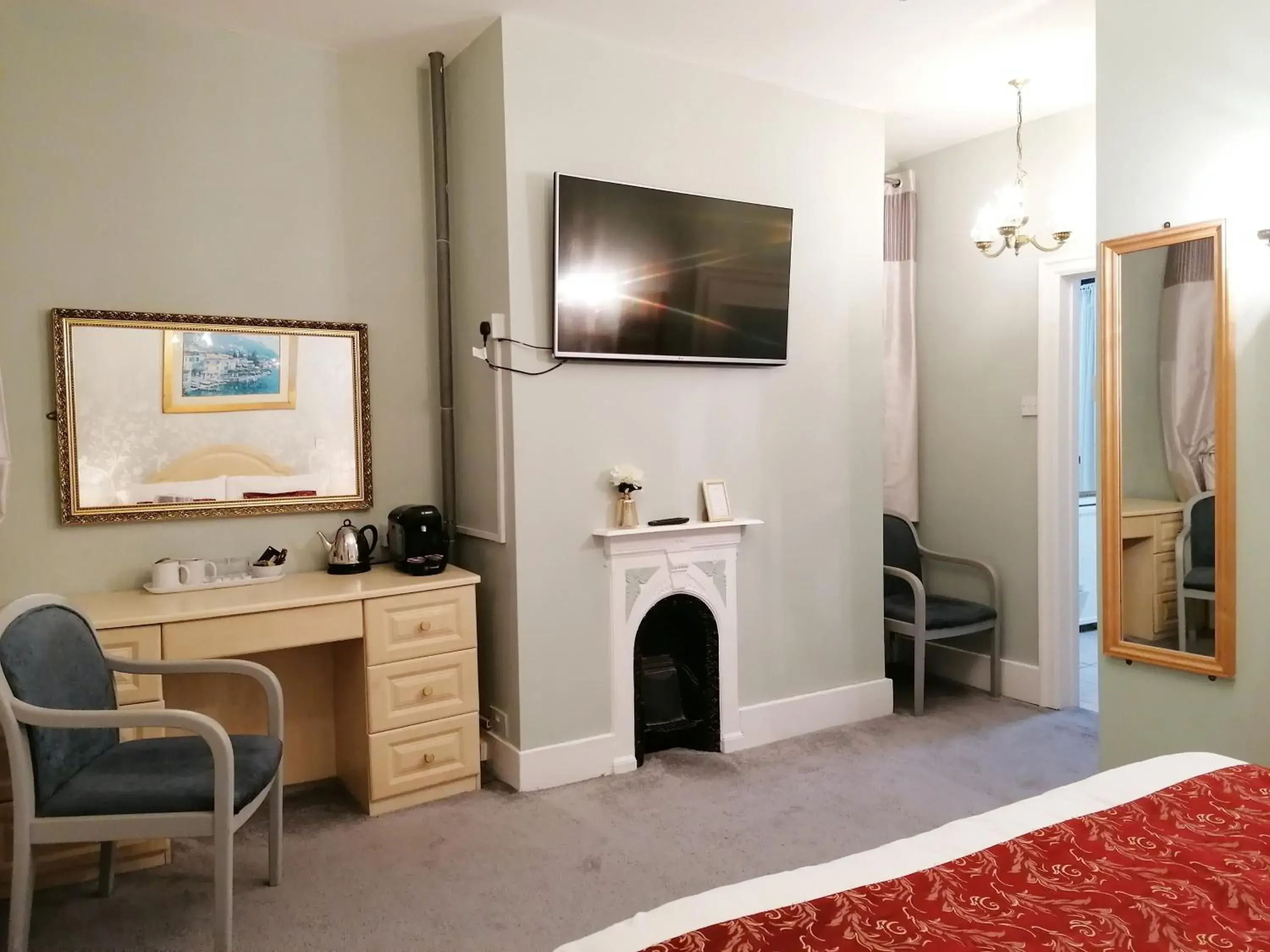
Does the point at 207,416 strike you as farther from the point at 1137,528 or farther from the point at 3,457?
the point at 1137,528

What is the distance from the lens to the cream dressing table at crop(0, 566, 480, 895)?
2674 millimetres

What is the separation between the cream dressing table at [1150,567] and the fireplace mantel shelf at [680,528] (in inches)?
53.6

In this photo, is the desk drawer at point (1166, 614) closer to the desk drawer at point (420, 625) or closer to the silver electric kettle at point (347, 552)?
the desk drawer at point (420, 625)

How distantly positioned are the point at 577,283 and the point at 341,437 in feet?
3.51

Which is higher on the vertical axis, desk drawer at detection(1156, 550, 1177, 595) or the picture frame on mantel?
the picture frame on mantel

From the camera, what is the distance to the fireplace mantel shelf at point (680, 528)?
336 cm

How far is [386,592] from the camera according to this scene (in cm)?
299

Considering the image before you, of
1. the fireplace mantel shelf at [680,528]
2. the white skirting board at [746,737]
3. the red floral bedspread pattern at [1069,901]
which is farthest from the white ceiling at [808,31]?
the red floral bedspread pattern at [1069,901]

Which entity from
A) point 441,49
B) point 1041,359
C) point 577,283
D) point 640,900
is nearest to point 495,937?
point 640,900

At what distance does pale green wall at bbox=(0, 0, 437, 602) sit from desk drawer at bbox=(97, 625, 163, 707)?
0.50 meters

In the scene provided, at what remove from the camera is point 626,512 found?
340 cm

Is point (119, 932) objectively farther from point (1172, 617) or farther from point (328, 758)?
point (1172, 617)

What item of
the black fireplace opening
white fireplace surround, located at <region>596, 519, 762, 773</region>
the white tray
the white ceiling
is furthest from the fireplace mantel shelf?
the white ceiling

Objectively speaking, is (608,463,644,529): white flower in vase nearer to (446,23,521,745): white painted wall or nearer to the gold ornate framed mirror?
(446,23,521,745): white painted wall
